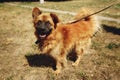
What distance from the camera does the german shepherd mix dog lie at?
198 inches

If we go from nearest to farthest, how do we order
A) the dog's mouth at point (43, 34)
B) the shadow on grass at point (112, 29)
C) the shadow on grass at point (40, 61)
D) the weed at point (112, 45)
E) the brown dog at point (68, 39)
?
1. the dog's mouth at point (43, 34)
2. the brown dog at point (68, 39)
3. the shadow on grass at point (40, 61)
4. the weed at point (112, 45)
5. the shadow on grass at point (112, 29)

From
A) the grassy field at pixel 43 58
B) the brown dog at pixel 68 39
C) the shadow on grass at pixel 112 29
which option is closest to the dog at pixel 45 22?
the brown dog at pixel 68 39

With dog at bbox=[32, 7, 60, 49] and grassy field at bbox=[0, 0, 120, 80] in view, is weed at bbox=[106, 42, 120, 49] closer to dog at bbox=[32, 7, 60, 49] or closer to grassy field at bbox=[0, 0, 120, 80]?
grassy field at bbox=[0, 0, 120, 80]

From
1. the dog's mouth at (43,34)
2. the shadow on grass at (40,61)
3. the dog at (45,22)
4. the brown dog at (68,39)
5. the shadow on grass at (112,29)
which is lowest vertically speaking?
the shadow on grass at (112,29)

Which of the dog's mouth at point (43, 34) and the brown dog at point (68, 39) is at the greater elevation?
the dog's mouth at point (43, 34)

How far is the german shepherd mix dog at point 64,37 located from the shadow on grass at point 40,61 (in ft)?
1.65

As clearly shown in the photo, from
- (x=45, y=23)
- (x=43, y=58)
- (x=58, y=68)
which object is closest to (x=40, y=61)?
(x=43, y=58)

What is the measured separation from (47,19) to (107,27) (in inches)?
215

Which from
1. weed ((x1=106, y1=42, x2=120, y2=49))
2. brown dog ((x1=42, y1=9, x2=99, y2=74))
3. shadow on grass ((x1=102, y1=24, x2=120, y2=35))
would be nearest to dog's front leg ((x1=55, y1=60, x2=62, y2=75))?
brown dog ((x1=42, y1=9, x2=99, y2=74))

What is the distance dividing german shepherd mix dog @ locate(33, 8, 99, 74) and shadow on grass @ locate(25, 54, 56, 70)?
0.50 m

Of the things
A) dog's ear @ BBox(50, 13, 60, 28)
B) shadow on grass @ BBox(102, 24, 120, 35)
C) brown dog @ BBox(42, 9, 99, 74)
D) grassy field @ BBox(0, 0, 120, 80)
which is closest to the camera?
dog's ear @ BBox(50, 13, 60, 28)

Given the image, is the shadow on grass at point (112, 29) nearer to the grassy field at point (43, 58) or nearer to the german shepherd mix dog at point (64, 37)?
the grassy field at point (43, 58)

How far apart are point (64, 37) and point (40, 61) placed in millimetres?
1495

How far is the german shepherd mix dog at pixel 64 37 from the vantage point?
16.5 feet
